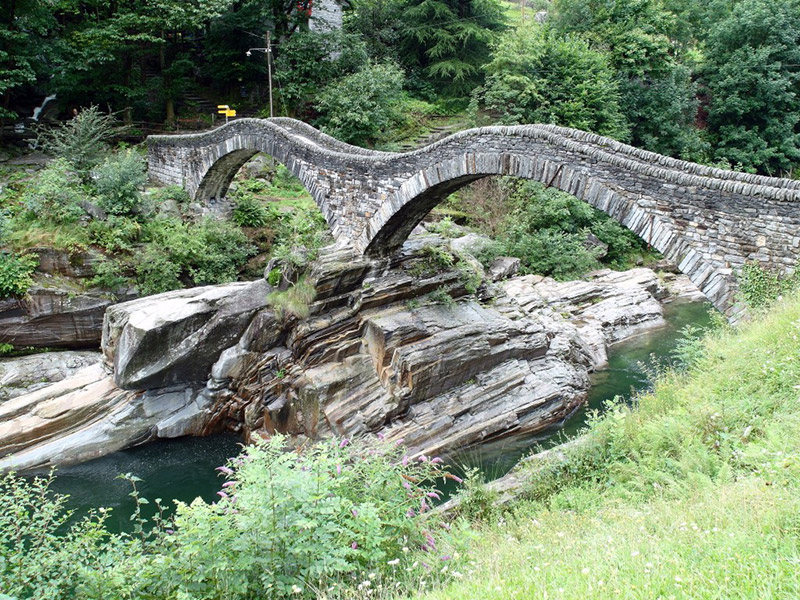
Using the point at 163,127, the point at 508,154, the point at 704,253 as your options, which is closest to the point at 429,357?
the point at 508,154

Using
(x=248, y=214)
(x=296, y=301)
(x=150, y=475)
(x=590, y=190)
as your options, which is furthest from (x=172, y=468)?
(x=590, y=190)

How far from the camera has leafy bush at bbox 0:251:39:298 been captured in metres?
14.1

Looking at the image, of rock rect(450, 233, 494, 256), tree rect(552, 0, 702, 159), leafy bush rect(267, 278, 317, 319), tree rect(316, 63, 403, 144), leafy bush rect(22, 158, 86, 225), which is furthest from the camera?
tree rect(552, 0, 702, 159)

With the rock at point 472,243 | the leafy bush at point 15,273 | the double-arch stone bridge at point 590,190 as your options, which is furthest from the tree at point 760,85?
the leafy bush at point 15,273

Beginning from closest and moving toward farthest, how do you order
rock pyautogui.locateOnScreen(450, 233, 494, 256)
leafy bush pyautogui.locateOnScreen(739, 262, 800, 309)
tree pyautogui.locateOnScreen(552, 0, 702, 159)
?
leafy bush pyautogui.locateOnScreen(739, 262, 800, 309)
rock pyautogui.locateOnScreen(450, 233, 494, 256)
tree pyautogui.locateOnScreen(552, 0, 702, 159)

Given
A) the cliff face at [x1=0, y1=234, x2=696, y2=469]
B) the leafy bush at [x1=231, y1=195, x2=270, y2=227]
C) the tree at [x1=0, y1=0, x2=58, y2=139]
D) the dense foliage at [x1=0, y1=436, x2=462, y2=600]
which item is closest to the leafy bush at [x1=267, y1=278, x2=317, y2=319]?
the cliff face at [x1=0, y1=234, x2=696, y2=469]

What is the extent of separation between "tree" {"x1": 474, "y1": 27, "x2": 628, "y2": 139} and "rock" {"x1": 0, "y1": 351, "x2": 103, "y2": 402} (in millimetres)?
18846

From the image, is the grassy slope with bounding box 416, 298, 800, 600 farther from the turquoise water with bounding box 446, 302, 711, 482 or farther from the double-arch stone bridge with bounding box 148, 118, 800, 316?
the turquoise water with bounding box 446, 302, 711, 482

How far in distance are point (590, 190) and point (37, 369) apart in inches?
562

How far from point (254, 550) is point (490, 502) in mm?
3441

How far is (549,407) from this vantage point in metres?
13.5

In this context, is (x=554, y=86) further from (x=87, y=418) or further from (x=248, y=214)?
(x=87, y=418)

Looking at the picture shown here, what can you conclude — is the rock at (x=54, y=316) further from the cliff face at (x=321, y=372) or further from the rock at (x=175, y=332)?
the cliff face at (x=321, y=372)

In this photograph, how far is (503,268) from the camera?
19.9 m
